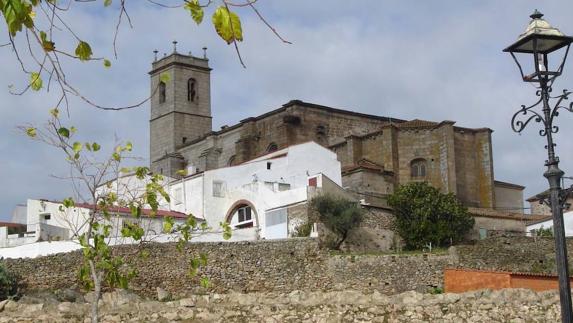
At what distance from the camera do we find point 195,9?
7.33 metres

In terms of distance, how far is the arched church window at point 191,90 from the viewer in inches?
2985

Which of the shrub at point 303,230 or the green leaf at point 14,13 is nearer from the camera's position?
the green leaf at point 14,13

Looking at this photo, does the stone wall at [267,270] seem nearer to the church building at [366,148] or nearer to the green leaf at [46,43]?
the church building at [366,148]

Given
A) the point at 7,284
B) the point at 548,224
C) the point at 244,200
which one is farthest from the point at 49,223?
A: the point at 548,224

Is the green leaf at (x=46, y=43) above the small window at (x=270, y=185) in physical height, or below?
below

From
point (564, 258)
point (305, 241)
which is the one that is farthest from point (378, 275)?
point (564, 258)

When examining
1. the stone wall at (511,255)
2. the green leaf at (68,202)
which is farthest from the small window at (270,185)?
the green leaf at (68,202)

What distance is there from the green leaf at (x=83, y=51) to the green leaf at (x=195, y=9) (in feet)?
2.57

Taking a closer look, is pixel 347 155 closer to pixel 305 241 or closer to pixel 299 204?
pixel 299 204

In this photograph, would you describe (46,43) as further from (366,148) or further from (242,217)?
(366,148)

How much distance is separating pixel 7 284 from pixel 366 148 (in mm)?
24932

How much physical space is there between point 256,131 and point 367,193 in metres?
14.0

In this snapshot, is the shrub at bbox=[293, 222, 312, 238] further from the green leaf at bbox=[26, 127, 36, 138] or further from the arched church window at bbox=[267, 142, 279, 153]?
the green leaf at bbox=[26, 127, 36, 138]

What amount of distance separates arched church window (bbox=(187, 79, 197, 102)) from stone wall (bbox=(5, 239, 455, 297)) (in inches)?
1510
